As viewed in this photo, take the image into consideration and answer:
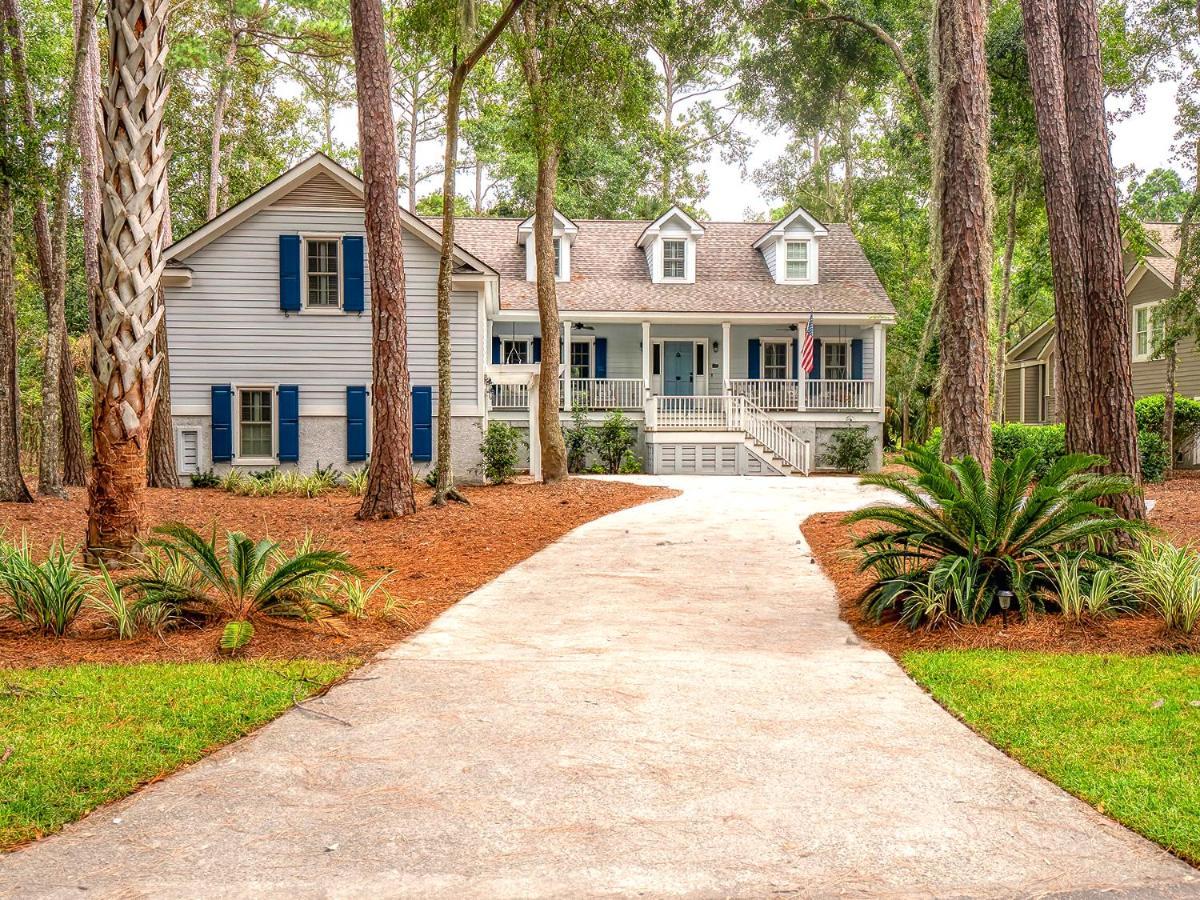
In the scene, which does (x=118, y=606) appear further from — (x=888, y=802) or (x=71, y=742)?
(x=888, y=802)

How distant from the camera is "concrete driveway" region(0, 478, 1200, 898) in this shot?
2.64 m

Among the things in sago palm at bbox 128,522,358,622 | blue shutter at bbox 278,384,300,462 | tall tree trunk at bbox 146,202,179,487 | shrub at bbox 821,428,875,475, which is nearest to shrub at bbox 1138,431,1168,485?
shrub at bbox 821,428,875,475

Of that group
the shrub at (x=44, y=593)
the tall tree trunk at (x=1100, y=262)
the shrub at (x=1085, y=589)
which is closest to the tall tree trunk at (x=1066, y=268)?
the tall tree trunk at (x=1100, y=262)

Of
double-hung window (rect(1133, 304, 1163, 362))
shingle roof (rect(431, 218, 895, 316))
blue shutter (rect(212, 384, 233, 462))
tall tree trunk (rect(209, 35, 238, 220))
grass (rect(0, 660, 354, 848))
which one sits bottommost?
grass (rect(0, 660, 354, 848))

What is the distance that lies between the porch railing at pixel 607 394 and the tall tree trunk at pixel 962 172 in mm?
14162

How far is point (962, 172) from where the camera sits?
8656 millimetres

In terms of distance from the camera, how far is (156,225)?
6480mm

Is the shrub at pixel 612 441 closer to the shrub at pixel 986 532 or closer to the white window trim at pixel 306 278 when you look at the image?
the white window trim at pixel 306 278

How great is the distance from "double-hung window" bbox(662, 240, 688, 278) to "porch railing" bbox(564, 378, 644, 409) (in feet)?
11.2

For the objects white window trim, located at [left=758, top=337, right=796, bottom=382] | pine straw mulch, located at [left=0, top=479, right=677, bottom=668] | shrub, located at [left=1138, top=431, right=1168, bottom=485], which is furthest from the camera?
white window trim, located at [left=758, top=337, right=796, bottom=382]

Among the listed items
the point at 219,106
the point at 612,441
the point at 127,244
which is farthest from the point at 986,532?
the point at 219,106

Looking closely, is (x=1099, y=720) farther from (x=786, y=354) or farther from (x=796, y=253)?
(x=796, y=253)

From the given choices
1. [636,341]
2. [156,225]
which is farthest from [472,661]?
[636,341]

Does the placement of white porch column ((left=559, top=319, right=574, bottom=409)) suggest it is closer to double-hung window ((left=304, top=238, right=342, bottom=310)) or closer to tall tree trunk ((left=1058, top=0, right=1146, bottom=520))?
double-hung window ((left=304, top=238, right=342, bottom=310))
